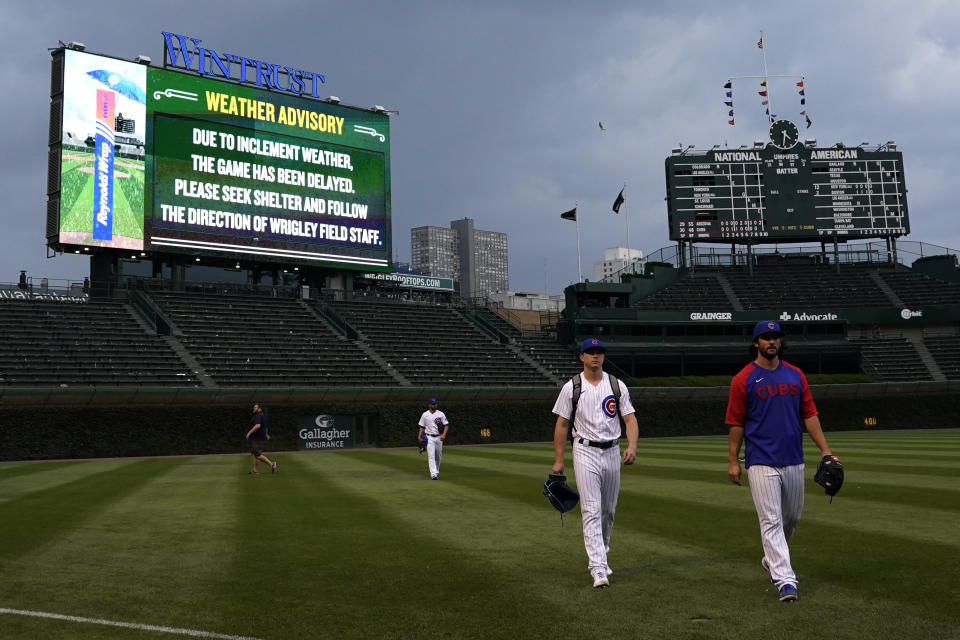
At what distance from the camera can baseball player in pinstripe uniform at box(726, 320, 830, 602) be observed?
22.8 ft

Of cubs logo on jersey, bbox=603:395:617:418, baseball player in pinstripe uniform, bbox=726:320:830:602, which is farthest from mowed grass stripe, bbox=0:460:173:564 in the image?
baseball player in pinstripe uniform, bbox=726:320:830:602

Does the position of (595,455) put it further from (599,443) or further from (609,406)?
(609,406)

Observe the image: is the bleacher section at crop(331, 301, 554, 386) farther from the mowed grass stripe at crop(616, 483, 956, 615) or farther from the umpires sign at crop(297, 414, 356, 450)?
the mowed grass stripe at crop(616, 483, 956, 615)

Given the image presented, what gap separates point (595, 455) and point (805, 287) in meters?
61.1

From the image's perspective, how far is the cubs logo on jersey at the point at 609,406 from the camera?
7.88 metres

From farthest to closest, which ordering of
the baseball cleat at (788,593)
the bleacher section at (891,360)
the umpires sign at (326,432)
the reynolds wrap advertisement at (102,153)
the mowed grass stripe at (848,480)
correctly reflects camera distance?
1. the bleacher section at (891,360)
2. the reynolds wrap advertisement at (102,153)
3. the umpires sign at (326,432)
4. the mowed grass stripe at (848,480)
5. the baseball cleat at (788,593)

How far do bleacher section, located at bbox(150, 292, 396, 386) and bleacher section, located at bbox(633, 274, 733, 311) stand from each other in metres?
24.2

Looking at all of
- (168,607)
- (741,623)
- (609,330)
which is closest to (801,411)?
(741,623)

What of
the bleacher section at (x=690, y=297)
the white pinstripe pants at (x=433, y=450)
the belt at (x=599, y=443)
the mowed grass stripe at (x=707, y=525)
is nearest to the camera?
the belt at (x=599, y=443)

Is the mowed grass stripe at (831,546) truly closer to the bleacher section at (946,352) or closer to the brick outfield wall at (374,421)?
the brick outfield wall at (374,421)

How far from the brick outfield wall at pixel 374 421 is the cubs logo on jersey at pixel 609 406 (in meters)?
31.6

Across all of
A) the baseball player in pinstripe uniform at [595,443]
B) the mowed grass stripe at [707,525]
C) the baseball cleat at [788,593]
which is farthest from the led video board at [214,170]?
the baseball cleat at [788,593]

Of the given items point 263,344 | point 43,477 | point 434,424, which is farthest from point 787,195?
point 43,477

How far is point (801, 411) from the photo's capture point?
720cm
